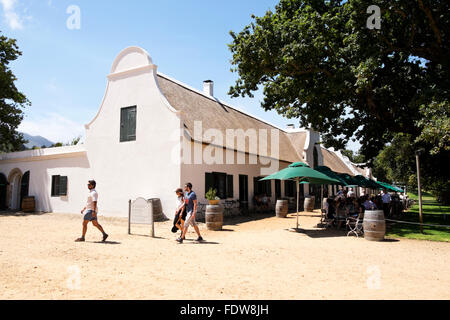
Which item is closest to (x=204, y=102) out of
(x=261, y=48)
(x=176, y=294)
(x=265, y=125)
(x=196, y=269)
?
(x=261, y=48)

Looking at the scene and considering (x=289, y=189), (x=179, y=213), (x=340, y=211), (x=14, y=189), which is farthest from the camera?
(x=289, y=189)

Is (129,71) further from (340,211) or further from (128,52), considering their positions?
(340,211)

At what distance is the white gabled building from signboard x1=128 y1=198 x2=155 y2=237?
3.02 metres

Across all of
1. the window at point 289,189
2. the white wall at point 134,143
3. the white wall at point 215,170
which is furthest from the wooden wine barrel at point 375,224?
the window at point 289,189

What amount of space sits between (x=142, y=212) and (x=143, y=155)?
15.9 ft

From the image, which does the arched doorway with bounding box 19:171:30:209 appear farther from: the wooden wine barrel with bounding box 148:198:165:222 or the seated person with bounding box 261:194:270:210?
the seated person with bounding box 261:194:270:210

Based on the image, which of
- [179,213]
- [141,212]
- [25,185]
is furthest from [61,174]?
[179,213]

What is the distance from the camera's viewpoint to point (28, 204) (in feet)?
59.9

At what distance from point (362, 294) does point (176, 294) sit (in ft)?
9.40

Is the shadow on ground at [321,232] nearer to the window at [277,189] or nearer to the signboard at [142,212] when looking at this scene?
the signboard at [142,212]

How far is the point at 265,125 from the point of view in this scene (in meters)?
26.0

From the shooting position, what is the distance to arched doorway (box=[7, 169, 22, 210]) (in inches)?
803

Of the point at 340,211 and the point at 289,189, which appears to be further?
the point at 289,189

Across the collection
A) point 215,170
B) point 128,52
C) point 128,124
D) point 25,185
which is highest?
point 128,52
